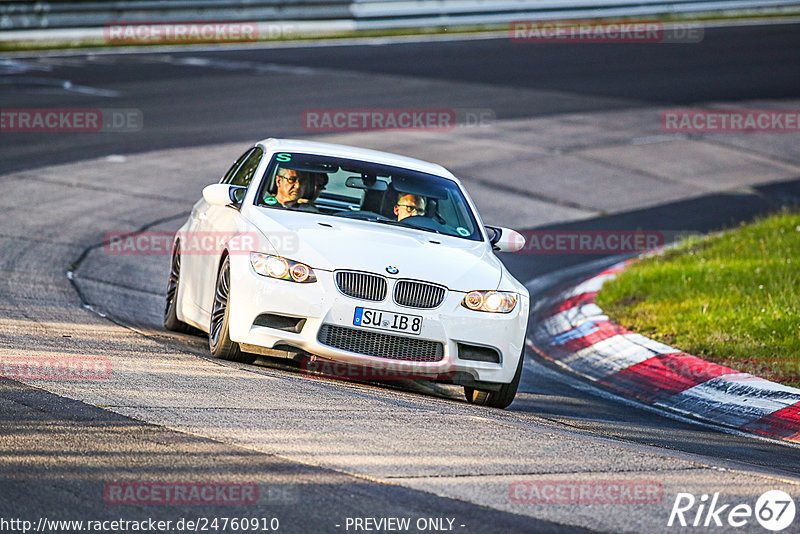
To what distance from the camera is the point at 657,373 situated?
9969 millimetres

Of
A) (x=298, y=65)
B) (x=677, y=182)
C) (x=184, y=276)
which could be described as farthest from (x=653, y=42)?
(x=184, y=276)

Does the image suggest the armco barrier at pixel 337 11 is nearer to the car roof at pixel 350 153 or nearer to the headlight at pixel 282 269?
the car roof at pixel 350 153

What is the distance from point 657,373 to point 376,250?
312cm

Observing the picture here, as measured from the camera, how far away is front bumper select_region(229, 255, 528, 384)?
25.4ft

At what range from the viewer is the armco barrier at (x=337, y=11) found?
26844 millimetres

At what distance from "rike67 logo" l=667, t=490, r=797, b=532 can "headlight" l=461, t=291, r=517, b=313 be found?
256cm

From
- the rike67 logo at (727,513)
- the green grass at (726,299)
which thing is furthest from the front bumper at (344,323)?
the green grass at (726,299)

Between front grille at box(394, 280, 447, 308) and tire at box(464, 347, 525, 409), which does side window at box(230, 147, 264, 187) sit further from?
tire at box(464, 347, 525, 409)

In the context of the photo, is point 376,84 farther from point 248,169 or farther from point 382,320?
point 382,320

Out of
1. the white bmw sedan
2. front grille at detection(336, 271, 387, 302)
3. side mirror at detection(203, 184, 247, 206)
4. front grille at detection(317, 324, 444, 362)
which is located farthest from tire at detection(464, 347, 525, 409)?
side mirror at detection(203, 184, 247, 206)

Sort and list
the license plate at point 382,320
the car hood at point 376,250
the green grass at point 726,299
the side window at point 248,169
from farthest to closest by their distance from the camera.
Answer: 1. the green grass at point 726,299
2. the side window at point 248,169
3. the car hood at point 376,250
4. the license plate at point 382,320

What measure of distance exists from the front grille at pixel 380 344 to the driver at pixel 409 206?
1382 millimetres

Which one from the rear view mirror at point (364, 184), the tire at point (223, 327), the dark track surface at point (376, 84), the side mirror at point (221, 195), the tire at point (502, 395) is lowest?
the tire at point (502, 395)

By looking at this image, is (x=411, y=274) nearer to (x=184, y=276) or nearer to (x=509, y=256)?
(x=184, y=276)
